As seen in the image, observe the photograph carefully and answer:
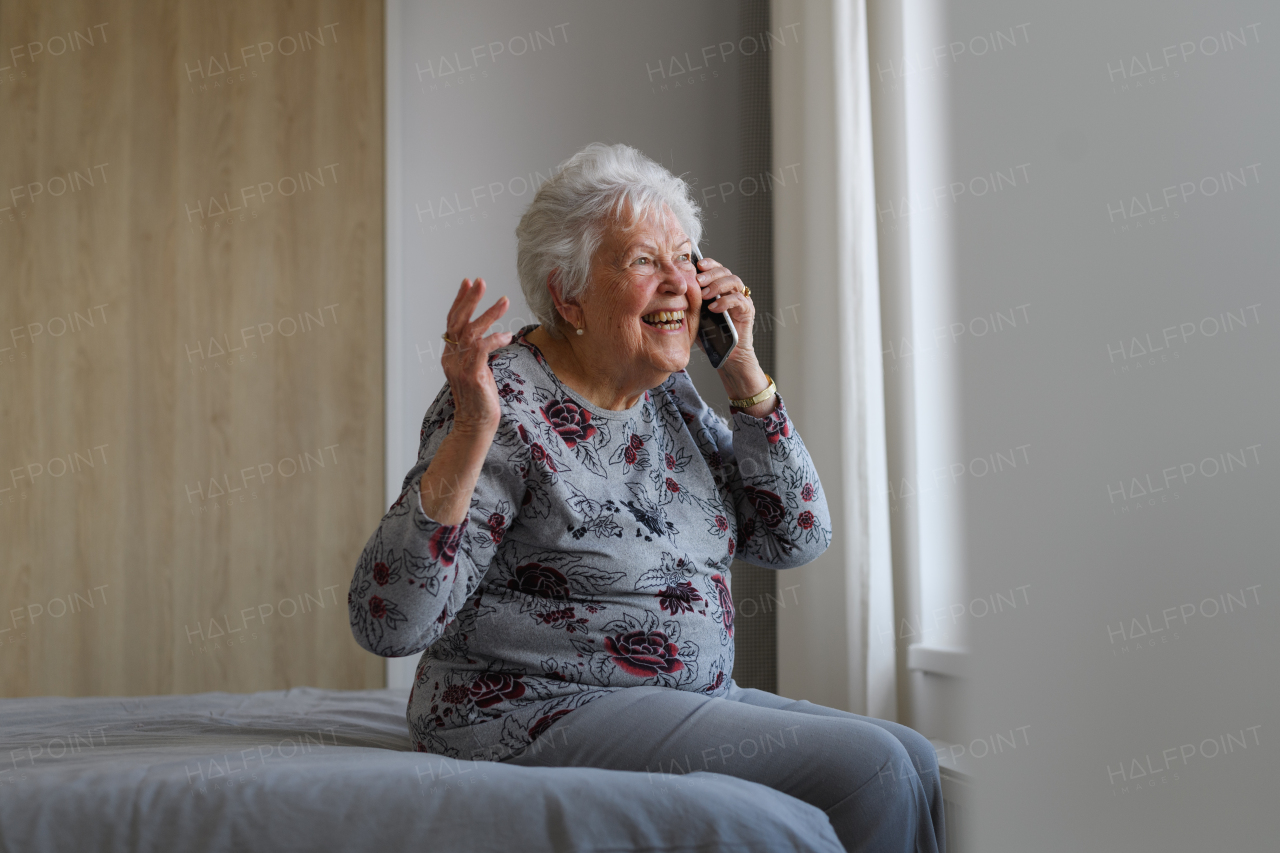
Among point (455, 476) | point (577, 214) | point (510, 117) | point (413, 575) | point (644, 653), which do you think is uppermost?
point (510, 117)

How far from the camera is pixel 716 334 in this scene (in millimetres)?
1342

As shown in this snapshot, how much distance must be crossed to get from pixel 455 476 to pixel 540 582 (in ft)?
0.67

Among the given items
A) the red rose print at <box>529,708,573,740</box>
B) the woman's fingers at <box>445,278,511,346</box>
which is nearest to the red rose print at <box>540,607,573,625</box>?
the red rose print at <box>529,708,573,740</box>

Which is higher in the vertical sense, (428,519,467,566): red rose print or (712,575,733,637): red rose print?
(428,519,467,566): red rose print

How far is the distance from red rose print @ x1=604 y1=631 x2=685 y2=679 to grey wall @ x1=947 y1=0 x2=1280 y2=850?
696 mm

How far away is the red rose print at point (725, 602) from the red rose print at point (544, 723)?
10.2 inches

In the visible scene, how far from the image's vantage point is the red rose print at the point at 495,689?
1109mm

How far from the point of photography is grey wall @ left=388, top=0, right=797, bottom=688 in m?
2.98

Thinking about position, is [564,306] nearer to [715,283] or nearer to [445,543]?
[715,283]

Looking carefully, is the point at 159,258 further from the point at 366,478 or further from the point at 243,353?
the point at 366,478

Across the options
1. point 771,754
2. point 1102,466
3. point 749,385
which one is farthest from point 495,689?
point 1102,466

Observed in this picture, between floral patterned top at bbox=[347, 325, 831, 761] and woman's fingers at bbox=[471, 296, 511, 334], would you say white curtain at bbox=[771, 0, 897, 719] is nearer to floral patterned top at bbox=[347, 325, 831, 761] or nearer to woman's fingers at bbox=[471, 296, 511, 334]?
floral patterned top at bbox=[347, 325, 831, 761]

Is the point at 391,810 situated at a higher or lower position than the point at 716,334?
lower

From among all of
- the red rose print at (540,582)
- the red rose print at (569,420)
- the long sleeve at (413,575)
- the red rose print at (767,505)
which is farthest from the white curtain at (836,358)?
the long sleeve at (413,575)
